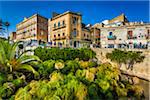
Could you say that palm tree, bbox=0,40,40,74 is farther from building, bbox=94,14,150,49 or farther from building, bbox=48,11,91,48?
building, bbox=48,11,91,48

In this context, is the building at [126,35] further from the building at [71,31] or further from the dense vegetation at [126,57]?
the dense vegetation at [126,57]

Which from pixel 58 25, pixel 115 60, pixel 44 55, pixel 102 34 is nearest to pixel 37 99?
pixel 44 55

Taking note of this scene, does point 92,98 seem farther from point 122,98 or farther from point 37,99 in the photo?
point 37,99

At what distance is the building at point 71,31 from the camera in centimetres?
4456

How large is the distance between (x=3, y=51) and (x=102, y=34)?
77.0 feet

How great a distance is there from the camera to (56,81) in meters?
18.6

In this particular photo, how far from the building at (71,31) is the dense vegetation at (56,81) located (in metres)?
20.8

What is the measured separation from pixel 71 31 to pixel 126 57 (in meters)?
18.4

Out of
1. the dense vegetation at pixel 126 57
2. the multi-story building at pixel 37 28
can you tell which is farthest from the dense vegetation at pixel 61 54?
the multi-story building at pixel 37 28

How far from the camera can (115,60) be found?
29297 millimetres

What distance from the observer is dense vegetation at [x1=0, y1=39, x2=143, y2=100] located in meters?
17.6

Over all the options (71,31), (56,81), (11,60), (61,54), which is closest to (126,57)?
(61,54)

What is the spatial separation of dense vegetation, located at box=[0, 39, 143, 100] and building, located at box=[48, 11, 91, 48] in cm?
2078

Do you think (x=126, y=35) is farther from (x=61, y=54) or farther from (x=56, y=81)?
(x=56, y=81)
